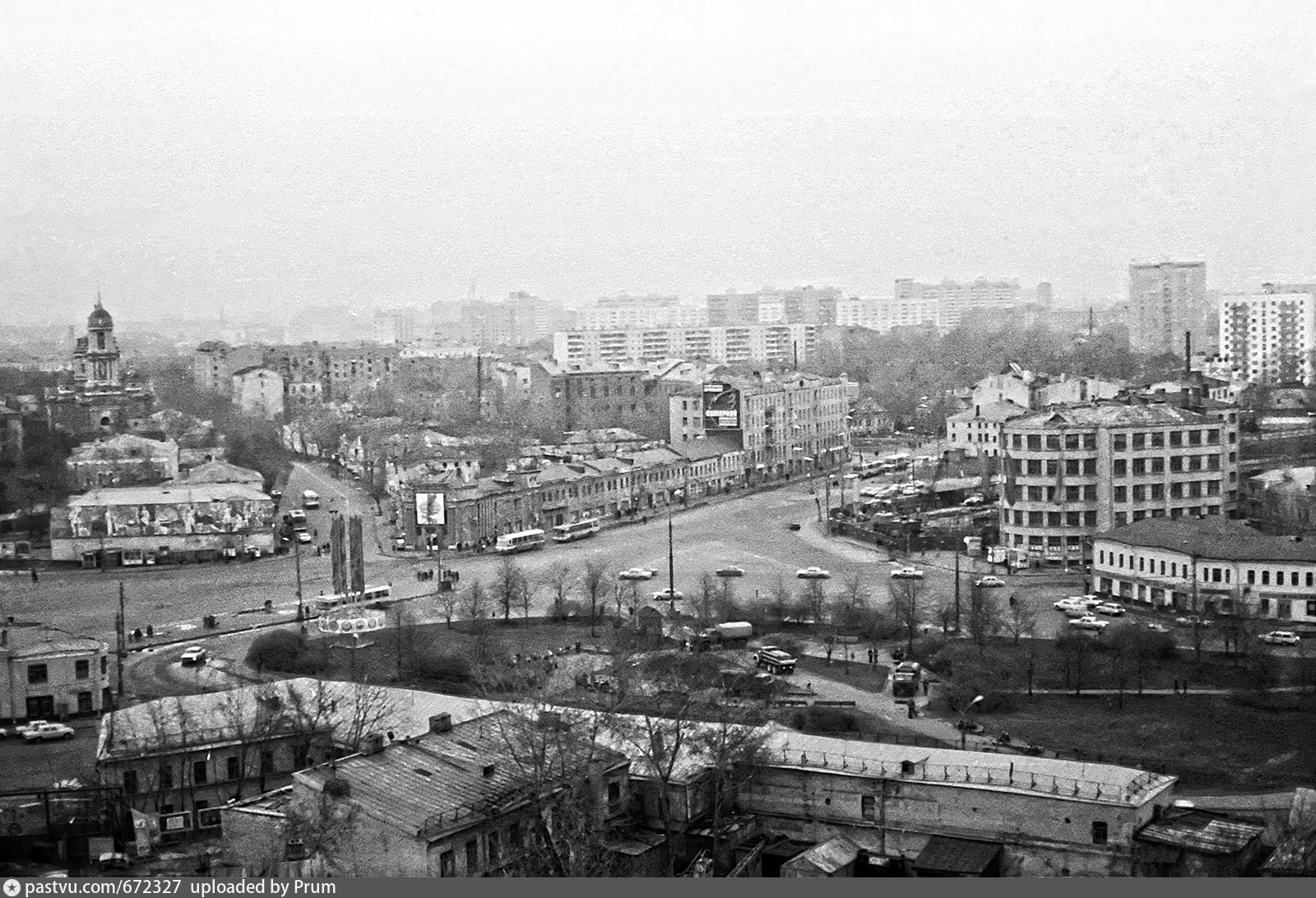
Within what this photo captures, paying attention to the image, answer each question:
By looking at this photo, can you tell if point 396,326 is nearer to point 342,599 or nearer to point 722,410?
point 722,410

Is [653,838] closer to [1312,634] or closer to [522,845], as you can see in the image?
[522,845]

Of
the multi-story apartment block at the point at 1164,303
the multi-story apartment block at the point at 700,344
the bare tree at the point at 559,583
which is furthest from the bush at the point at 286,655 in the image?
the multi-story apartment block at the point at 700,344

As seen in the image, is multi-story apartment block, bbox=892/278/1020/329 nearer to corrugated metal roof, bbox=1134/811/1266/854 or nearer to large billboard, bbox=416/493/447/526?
large billboard, bbox=416/493/447/526

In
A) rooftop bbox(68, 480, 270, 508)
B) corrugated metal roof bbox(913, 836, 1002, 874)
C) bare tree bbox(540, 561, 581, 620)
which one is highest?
rooftop bbox(68, 480, 270, 508)

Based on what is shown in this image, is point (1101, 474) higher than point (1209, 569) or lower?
higher

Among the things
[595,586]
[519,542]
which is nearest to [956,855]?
[595,586]

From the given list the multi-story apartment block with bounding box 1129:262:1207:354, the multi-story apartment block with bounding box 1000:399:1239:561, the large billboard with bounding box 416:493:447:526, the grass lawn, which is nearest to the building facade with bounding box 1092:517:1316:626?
the multi-story apartment block with bounding box 1000:399:1239:561

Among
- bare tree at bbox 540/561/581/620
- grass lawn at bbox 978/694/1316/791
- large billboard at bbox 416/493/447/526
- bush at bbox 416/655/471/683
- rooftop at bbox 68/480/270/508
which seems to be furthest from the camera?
large billboard at bbox 416/493/447/526

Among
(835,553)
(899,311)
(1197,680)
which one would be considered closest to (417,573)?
(835,553)
